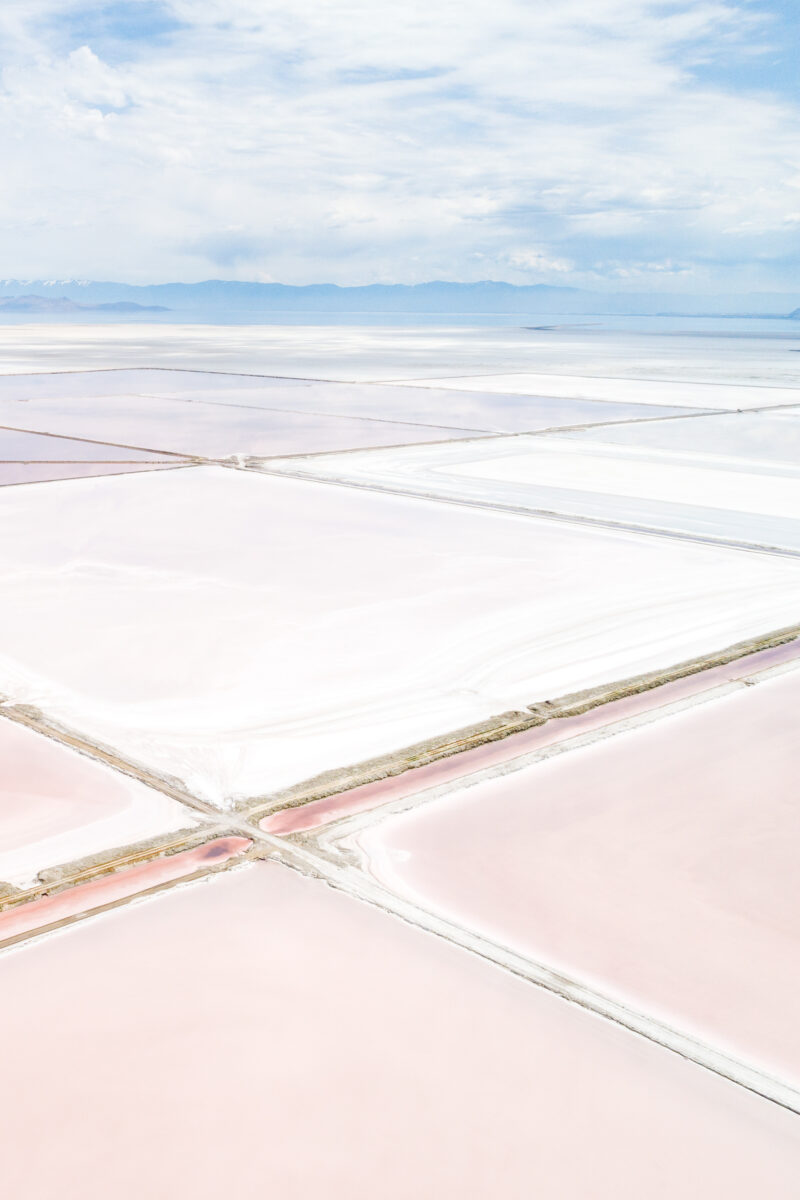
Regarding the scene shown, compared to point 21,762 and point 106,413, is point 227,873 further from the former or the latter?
point 106,413

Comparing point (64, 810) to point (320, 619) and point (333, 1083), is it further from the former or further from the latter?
point (320, 619)

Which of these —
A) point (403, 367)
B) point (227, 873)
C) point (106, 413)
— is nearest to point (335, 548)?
point (227, 873)

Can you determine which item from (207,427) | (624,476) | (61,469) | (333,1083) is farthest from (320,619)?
(207,427)

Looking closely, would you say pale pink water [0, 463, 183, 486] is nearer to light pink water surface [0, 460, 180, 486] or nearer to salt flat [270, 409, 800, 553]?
light pink water surface [0, 460, 180, 486]

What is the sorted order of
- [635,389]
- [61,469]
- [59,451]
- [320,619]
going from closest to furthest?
[320,619], [61,469], [59,451], [635,389]

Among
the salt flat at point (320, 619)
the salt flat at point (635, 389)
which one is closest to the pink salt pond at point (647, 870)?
the salt flat at point (320, 619)

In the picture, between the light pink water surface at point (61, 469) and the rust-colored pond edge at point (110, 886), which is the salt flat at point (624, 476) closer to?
the light pink water surface at point (61, 469)

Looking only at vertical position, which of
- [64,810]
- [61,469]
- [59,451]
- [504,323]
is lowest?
[64,810]
